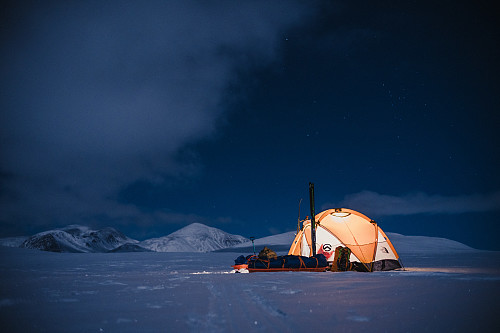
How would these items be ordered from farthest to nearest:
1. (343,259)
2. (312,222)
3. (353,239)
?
(312,222) → (353,239) → (343,259)

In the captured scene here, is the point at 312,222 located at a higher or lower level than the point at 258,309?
higher

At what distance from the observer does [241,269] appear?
1216cm

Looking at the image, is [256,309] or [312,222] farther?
[312,222]

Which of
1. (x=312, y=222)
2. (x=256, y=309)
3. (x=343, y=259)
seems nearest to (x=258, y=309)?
(x=256, y=309)

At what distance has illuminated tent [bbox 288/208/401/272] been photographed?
12.8 m

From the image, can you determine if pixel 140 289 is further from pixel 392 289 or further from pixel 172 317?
pixel 392 289

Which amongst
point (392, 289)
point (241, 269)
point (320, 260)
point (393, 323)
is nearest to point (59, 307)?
point (393, 323)

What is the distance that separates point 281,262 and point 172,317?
27.5 feet

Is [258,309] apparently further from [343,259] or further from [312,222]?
[312,222]

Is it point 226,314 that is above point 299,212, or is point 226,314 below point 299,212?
below

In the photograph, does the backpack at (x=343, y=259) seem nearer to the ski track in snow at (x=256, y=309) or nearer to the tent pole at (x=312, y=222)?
the tent pole at (x=312, y=222)

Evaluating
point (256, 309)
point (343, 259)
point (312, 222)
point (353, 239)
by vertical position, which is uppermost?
point (312, 222)

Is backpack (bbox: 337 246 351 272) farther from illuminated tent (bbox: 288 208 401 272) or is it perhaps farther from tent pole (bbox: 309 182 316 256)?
tent pole (bbox: 309 182 316 256)

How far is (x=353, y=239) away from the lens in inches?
531
